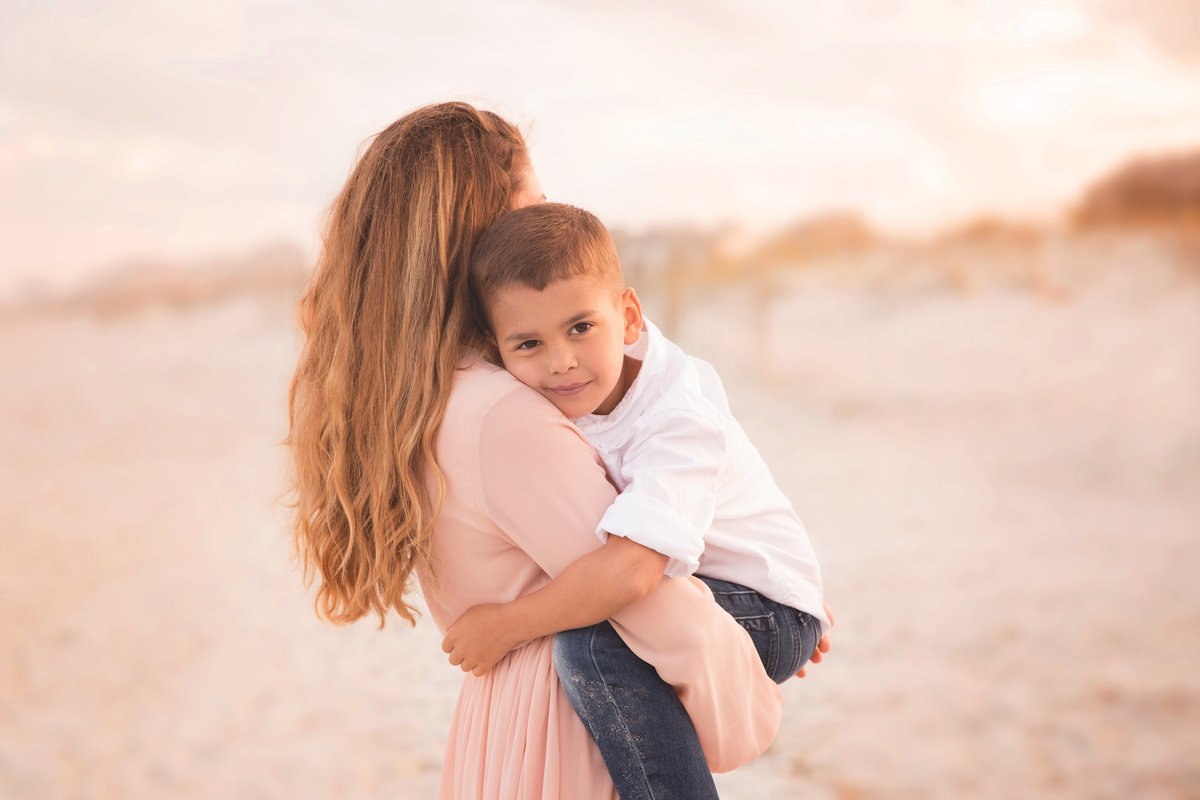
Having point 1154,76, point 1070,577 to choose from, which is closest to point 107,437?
point 1070,577

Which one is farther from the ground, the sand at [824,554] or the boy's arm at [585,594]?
the boy's arm at [585,594]

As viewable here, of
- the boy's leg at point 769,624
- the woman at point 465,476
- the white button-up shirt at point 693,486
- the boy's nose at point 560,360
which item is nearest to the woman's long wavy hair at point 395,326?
the woman at point 465,476

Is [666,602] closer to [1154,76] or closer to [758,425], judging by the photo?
[758,425]

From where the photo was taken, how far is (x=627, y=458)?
128 centimetres

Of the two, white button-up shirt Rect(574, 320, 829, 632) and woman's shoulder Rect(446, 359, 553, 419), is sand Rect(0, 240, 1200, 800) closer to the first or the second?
woman's shoulder Rect(446, 359, 553, 419)

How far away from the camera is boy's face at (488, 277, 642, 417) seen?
49.4 inches

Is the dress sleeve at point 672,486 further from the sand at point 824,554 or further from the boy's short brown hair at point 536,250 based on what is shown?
the sand at point 824,554

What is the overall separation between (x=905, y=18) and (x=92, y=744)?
16.2 metres

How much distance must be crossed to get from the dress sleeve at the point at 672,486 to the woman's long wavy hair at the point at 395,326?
0.23m

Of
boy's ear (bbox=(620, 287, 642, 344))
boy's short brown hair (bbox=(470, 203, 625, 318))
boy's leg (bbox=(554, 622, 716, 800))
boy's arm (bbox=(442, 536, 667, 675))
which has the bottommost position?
boy's leg (bbox=(554, 622, 716, 800))

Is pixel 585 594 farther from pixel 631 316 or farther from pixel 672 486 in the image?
pixel 631 316

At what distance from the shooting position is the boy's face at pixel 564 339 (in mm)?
1255

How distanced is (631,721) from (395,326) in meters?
0.55

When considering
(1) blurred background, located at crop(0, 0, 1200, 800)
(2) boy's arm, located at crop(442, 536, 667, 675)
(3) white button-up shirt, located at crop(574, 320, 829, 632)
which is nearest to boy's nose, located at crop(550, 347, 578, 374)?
(3) white button-up shirt, located at crop(574, 320, 829, 632)
